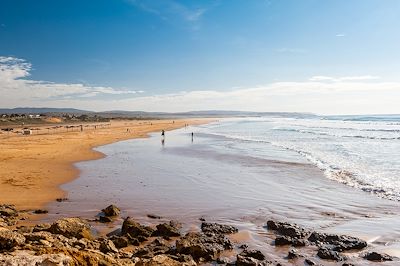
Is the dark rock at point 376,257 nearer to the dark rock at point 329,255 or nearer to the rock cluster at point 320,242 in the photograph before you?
the rock cluster at point 320,242

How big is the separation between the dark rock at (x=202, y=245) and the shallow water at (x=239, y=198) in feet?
3.55

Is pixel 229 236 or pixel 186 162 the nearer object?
pixel 229 236

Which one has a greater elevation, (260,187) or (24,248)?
(24,248)

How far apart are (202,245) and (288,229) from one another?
10.1 ft

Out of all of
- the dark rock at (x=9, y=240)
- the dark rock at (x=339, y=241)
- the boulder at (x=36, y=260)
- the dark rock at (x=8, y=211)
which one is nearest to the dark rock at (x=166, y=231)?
the dark rock at (x=339, y=241)

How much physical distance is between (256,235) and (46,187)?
11.1 meters

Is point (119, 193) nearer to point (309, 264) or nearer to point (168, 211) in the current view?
point (168, 211)

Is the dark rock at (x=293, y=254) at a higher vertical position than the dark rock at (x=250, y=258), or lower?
lower

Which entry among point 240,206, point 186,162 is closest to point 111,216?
point 240,206

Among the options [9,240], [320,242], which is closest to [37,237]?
[9,240]

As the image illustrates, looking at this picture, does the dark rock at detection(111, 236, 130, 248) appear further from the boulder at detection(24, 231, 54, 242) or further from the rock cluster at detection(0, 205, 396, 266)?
the boulder at detection(24, 231, 54, 242)

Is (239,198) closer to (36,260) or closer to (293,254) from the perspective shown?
(293,254)

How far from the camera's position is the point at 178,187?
1766 cm

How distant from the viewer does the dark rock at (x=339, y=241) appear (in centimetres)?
968
